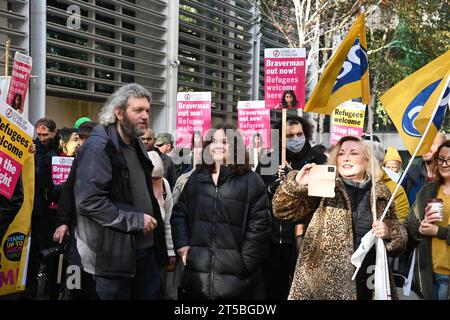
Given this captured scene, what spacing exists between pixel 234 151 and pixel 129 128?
0.93 m

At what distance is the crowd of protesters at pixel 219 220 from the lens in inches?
195

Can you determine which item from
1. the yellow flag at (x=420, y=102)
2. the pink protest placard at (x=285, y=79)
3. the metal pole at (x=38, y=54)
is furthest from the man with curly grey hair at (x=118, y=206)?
the metal pole at (x=38, y=54)

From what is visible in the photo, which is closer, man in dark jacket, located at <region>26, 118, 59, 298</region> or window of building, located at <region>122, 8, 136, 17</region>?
man in dark jacket, located at <region>26, 118, 59, 298</region>

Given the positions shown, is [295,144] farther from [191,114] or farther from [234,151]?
[191,114]

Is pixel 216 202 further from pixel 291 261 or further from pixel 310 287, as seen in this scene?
pixel 291 261

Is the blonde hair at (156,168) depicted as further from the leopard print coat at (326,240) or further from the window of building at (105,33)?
the window of building at (105,33)

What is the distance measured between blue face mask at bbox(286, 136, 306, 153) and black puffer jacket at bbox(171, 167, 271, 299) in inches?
63.1

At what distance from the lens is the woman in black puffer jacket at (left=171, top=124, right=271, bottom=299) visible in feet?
18.7

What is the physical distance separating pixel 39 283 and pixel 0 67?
7.45 m

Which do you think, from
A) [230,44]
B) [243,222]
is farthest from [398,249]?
[230,44]

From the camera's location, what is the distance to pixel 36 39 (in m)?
15.7

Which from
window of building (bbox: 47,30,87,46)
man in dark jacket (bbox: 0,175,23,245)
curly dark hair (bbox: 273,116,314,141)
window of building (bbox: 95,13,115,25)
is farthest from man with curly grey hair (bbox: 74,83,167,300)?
window of building (bbox: 95,13,115,25)

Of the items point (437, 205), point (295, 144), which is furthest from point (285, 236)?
point (437, 205)

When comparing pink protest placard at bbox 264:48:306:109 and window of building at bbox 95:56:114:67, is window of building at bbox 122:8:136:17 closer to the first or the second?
window of building at bbox 95:56:114:67
